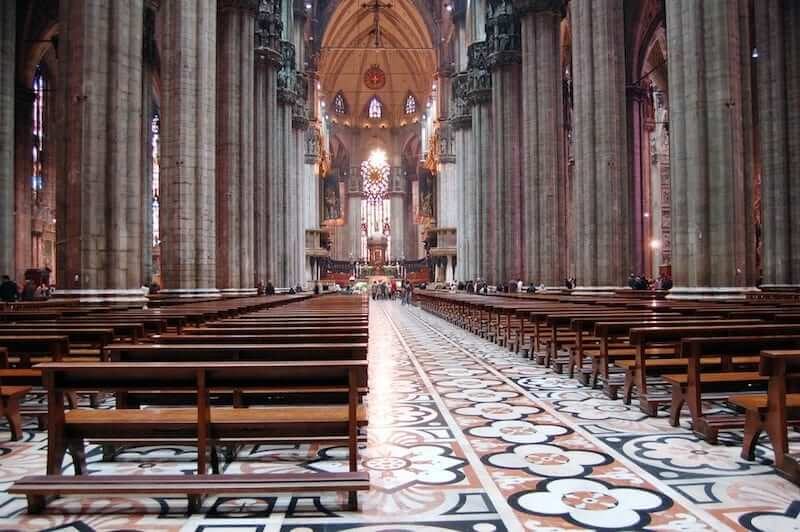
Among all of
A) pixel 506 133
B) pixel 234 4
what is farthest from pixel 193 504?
pixel 506 133

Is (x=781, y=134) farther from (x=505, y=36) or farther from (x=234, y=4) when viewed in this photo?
(x=234, y=4)

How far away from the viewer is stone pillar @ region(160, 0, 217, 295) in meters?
17.5

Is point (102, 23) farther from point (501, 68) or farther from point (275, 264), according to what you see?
point (501, 68)

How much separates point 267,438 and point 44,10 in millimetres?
31947

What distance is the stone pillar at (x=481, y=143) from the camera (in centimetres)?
3697

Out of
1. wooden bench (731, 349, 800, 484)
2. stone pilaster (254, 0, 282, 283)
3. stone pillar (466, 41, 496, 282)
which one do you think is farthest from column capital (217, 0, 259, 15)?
wooden bench (731, 349, 800, 484)

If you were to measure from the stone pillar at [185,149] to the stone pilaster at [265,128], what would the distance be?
998 cm

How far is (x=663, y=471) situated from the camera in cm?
445

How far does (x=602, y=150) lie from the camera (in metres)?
20.0

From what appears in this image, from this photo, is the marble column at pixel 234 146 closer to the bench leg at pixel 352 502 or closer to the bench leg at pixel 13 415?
the bench leg at pixel 13 415

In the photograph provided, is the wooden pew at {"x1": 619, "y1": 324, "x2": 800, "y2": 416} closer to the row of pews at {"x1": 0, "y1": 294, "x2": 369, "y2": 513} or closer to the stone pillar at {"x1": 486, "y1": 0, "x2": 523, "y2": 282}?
the row of pews at {"x1": 0, "y1": 294, "x2": 369, "y2": 513}

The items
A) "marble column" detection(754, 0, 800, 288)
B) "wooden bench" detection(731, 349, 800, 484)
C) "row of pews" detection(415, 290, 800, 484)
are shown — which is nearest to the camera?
"wooden bench" detection(731, 349, 800, 484)

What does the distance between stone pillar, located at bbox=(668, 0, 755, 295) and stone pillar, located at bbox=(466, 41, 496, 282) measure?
21.6 metres

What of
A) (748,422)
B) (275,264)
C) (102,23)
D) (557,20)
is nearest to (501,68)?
(557,20)
